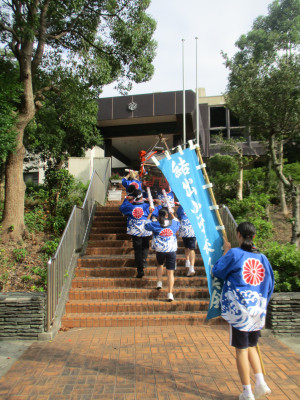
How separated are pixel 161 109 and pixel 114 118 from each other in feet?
7.28

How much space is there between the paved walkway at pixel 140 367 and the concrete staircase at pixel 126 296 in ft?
0.81

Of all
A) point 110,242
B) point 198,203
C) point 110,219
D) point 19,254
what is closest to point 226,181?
point 110,219

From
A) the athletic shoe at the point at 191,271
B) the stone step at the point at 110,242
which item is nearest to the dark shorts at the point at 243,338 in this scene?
the athletic shoe at the point at 191,271

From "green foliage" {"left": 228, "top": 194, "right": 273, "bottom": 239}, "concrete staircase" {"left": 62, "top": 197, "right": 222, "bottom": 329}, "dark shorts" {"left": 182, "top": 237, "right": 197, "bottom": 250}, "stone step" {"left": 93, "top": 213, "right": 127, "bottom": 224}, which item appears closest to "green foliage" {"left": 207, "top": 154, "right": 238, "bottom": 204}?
"green foliage" {"left": 228, "top": 194, "right": 273, "bottom": 239}

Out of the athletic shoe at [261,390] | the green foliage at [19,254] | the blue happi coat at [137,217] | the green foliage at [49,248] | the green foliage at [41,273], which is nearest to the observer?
the athletic shoe at [261,390]

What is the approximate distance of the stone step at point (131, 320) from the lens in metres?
5.00

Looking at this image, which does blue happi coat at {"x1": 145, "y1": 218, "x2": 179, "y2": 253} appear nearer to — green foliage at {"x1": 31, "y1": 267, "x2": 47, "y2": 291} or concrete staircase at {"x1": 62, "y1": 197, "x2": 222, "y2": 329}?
concrete staircase at {"x1": 62, "y1": 197, "x2": 222, "y2": 329}

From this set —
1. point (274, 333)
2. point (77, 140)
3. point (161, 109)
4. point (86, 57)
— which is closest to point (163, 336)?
point (274, 333)

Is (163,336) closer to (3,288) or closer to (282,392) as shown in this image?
(282,392)

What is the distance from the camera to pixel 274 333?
185 inches

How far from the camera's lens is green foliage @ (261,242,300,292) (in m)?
5.14

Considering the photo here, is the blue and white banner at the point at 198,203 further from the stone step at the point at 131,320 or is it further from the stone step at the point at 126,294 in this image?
the stone step at the point at 126,294

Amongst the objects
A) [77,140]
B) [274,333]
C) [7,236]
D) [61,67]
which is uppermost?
[61,67]

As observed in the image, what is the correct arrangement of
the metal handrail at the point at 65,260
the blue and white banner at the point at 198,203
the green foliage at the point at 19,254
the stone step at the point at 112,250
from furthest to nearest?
the stone step at the point at 112,250 → the green foliage at the point at 19,254 → the metal handrail at the point at 65,260 → the blue and white banner at the point at 198,203
